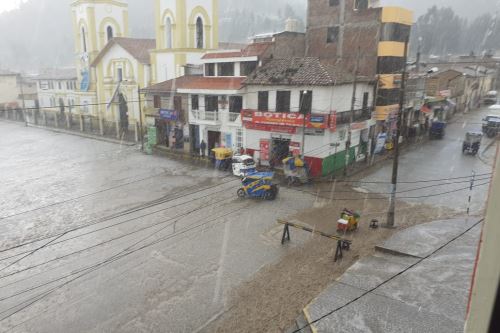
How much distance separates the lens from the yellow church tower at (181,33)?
117 feet

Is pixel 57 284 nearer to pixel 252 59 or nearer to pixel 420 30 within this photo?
pixel 252 59

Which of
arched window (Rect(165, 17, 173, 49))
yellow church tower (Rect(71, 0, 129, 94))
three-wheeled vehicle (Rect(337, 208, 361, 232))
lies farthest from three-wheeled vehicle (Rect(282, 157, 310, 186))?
yellow church tower (Rect(71, 0, 129, 94))

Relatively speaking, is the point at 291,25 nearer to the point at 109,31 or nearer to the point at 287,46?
the point at 287,46

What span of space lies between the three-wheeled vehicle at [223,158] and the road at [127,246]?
3.68 feet

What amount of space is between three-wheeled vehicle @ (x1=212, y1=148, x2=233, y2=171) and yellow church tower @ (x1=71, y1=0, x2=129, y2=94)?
96.1 ft

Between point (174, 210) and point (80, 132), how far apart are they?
103 feet

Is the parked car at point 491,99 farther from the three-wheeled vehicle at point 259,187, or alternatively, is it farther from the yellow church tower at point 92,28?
the yellow church tower at point 92,28

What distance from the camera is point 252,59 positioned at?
27.0 metres

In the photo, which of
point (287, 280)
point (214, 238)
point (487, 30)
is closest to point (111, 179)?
point (214, 238)

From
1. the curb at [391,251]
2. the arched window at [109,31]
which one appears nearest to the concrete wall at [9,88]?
the arched window at [109,31]

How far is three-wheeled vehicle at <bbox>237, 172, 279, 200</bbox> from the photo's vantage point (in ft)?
65.4

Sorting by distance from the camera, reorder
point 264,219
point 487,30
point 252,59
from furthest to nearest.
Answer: point 487,30
point 252,59
point 264,219

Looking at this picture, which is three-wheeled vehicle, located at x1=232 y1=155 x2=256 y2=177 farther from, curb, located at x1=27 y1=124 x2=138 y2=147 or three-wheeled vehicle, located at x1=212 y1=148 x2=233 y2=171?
curb, located at x1=27 y1=124 x2=138 y2=147

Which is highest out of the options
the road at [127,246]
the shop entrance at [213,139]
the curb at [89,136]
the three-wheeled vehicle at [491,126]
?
the three-wheeled vehicle at [491,126]
